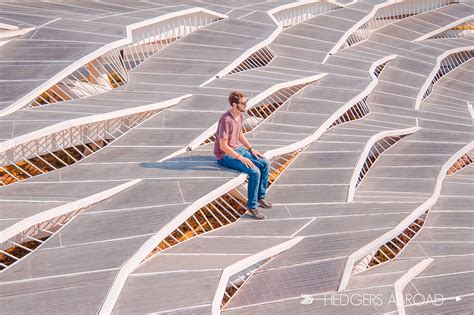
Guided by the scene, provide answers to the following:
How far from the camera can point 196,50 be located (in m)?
21.9

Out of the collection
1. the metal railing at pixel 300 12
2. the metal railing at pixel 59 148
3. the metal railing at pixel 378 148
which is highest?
the metal railing at pixel 300 12

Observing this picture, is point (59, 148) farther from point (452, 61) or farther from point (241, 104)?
point (452, 61)

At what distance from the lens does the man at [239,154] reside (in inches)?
488

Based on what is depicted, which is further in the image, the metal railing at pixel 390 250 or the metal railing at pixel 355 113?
the metal railing at pixel 355 113

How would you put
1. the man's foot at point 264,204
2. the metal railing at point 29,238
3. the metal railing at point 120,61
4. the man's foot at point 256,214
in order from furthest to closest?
the metal railing at point 120,61 < the man's foot at point 264,204 < the man's foot at point 256,214 < the metal railing at point 29,238

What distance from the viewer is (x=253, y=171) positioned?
12453mm

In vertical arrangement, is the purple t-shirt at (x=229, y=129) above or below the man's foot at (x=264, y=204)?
above

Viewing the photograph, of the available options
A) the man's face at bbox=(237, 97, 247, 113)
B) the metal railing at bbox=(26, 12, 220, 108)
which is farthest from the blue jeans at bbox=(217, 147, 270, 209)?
the metal railing at bbox=(26, 12, 220, 108)

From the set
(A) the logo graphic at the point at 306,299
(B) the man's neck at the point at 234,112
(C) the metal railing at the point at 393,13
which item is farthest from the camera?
(C) the metal railing at the point at 393,13

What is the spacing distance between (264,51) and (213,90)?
6.33m

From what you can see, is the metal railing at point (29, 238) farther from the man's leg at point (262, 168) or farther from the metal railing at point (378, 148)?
the metal railing at point (378, 148)

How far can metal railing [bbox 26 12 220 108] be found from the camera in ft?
56.0

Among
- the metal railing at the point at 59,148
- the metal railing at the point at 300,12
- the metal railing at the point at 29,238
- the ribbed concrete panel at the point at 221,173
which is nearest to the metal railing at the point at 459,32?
the metal railing at the point at 300,12

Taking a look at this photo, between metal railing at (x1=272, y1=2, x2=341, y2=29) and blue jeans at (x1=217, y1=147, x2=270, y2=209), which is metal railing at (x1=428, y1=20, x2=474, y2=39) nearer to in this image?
metal railing at (x1=272, y1=2, x2=341, y2=29)
